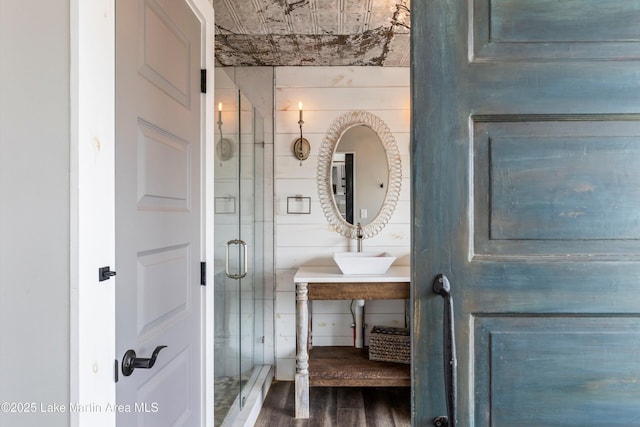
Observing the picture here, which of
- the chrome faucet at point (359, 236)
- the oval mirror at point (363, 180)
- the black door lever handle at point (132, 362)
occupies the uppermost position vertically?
the oval mirror at point (363, 180)

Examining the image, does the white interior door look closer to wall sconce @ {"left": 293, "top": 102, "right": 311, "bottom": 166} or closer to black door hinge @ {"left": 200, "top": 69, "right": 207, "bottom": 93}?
black door hinge @ {"left": 200, "top": 69, "right": 207, "bottom": 93}

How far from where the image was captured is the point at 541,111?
0.82 meters

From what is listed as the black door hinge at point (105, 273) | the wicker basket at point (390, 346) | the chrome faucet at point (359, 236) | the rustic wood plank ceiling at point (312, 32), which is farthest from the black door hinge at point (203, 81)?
the wicker basket at point (390, 346)

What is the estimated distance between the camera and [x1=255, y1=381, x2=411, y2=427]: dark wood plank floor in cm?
229

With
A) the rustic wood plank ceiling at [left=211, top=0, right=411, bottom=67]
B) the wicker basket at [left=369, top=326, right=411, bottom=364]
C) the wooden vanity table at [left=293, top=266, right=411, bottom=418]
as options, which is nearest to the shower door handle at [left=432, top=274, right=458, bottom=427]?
the wooden vanity table at [left=293, top=266, right=411, bottom=418]

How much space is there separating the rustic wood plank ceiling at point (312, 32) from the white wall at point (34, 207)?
1522mm

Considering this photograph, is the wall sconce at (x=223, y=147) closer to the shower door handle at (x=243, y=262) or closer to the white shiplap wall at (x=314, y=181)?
the shower door handle at (x=243, y=262)

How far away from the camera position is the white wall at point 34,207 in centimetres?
64

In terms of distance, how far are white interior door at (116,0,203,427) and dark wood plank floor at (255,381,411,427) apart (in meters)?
1.04

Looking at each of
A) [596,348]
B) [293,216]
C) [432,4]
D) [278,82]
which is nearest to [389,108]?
[278,82]

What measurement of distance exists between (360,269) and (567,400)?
166 cm

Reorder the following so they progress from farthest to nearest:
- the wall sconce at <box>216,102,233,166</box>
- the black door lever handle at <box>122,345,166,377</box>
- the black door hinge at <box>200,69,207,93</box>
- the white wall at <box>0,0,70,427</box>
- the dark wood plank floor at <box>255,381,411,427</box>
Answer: the dark wood plank floor at <box>255,381,411,427</box>
the wall sconce at <box>216,102,233,166</box>
the black door hinge at <box>200,69,207,93</box>
the black door lever handle at <box>122,345,166,377</box>
the white wall at <box>0,0,70,427</box>

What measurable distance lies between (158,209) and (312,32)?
170 centimetres

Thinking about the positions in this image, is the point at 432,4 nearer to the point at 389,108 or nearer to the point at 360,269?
the point at 360,269
